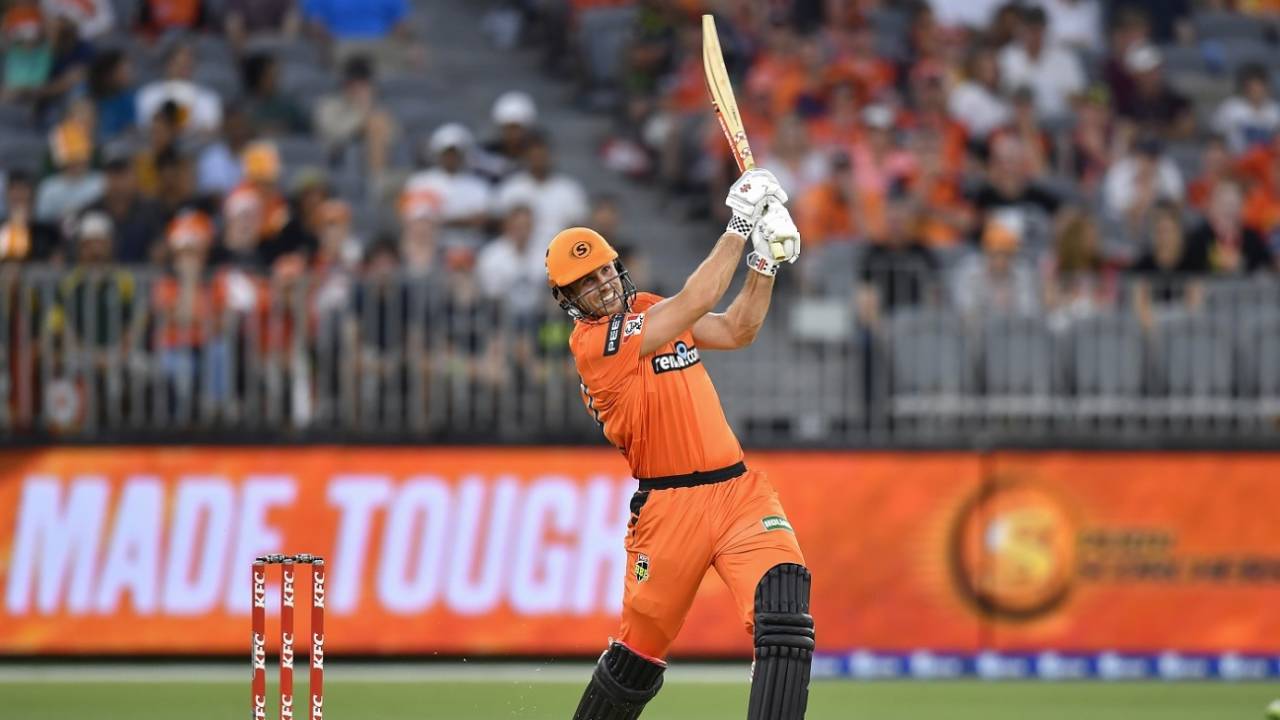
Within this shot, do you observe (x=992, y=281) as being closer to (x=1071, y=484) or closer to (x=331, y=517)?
(x=1071, y=484)

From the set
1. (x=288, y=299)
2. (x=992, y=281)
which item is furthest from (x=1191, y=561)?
(x=288, y=299)

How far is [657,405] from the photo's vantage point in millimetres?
8945

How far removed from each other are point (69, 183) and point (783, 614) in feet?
31.9

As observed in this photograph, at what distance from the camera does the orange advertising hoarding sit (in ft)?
47.5

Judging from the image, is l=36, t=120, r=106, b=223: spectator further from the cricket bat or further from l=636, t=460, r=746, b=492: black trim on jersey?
l=636, t=460, r=746, b=492: black trim on jersey

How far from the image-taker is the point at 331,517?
14.6 metres

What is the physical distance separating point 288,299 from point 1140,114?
9.87 metres

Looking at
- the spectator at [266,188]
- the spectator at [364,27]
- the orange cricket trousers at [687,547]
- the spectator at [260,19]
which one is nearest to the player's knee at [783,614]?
the orange cricket trousers at [687,547]

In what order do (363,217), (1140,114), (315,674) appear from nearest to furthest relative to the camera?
(315,674) < (363,217) < (1140,114)

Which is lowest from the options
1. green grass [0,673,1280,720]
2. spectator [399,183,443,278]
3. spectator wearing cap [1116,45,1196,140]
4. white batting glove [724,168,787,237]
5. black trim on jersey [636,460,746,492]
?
green grass [0,673,1280,720]

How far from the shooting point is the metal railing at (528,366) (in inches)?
555

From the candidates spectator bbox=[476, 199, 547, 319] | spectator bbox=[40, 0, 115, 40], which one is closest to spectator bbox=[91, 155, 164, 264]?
spectator bbox=[476, 199, 547, 319]

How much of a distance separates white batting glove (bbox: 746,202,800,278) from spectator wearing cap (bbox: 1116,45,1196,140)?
12.3 meters

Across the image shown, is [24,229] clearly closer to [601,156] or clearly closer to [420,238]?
[420,238]
